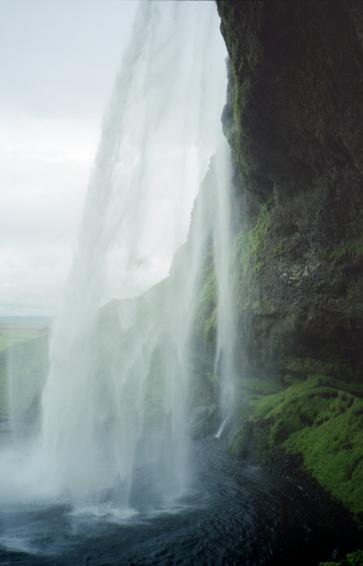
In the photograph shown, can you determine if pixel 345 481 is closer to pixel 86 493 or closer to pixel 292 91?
pixel 86 493

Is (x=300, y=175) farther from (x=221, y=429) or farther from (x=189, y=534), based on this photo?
(x=221, y=429)

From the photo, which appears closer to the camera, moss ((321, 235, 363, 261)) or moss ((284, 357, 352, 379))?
moss ((321, 235, 363, 261))

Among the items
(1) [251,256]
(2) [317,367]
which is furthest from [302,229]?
(2) [317,367]

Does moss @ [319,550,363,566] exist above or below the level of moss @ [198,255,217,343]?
below

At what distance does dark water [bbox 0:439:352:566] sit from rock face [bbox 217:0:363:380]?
7.91 meters

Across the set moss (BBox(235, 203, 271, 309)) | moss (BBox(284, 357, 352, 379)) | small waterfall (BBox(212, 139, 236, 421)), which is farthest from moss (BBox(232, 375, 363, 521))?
moss (BBox(235, 203, 271, 309))

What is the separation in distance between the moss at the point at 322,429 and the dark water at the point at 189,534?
5.02ft

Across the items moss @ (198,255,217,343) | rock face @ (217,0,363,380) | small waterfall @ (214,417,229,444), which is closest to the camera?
rock face @ (217,0,363,380)

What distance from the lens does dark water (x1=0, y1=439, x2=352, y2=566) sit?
10383 millimetres

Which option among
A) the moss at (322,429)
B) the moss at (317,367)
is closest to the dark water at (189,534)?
the moss at (322,429)

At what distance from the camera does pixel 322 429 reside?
695 inches

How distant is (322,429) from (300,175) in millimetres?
12090

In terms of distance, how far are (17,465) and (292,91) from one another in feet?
71.0

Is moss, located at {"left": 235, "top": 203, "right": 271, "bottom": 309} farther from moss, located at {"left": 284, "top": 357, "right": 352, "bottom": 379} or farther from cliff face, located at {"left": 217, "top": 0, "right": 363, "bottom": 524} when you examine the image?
moss, located at {"left": 284, "top": 357, "right": 352, "bottom": 379}
